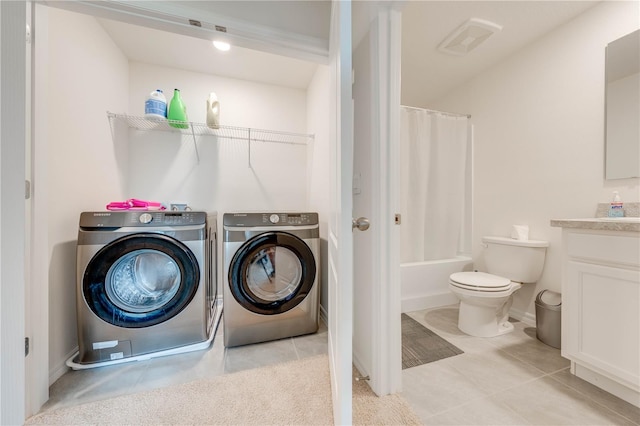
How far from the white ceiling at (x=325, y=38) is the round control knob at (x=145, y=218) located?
117 centimetres

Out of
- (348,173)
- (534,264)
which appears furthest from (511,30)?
(348,173)

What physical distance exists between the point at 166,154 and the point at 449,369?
110 inches

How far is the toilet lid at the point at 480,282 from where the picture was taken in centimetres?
158

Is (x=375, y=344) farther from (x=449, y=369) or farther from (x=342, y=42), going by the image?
(x=342, y=42)

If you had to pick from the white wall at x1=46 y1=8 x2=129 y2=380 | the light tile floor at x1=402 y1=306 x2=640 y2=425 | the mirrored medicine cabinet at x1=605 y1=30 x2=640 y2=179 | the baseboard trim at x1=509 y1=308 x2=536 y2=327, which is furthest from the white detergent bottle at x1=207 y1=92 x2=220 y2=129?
the baseboard trim at x1=509 y1=308 x2=536 y2=327

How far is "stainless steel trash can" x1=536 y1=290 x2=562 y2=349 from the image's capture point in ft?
5.06

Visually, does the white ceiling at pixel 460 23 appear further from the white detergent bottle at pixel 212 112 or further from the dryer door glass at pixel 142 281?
the dryer door glass at pixel 142 281

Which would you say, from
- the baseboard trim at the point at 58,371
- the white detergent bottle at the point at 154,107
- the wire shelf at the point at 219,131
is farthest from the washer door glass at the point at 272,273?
the white detergent bottle at the point at 154,107

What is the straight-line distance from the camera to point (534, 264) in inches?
69.6

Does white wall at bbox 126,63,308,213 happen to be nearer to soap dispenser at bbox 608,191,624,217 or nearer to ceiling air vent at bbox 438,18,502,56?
ceiling air vent at bbox 438,18,502,56

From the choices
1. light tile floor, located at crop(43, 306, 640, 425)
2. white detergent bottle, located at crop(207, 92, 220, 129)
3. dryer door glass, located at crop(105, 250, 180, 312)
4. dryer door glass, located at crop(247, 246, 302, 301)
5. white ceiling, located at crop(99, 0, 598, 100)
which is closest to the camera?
light tile floor, located at crop(43, 306, 640, 425)

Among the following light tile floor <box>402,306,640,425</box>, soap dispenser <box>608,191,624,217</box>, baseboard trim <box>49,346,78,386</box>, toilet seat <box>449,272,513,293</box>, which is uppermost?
soap dispenser <box>608,191,624,217</box>

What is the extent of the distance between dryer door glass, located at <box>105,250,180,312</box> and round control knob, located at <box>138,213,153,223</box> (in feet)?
0.63

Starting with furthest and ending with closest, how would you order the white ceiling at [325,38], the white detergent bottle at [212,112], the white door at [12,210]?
the white detergent bottle at [212,112], the white ceiling at [325,38], the white door at [12,210]
